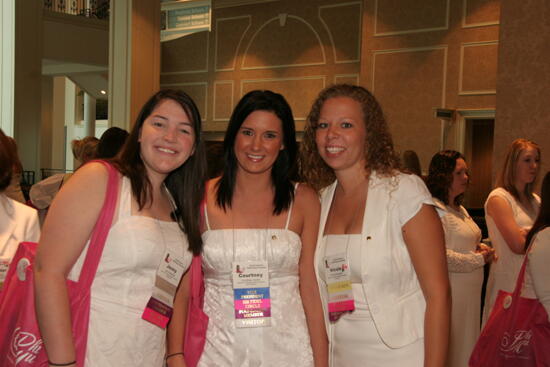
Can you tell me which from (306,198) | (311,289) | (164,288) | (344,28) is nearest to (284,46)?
(344,28)

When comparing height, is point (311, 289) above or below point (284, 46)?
below

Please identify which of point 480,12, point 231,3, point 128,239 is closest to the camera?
point 128,239

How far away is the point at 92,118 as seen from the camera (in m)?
19.7

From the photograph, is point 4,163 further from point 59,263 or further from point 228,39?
point 228,39

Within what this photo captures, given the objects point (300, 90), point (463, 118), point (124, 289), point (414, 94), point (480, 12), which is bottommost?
point (124, 289)

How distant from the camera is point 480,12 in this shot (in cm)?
942

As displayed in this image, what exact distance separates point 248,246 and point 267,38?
10.8m

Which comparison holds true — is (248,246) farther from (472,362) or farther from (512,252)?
(512,252)

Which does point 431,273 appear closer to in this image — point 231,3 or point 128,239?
point 128,239

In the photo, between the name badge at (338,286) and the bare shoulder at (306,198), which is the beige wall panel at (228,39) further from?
the name badge at (338,286)

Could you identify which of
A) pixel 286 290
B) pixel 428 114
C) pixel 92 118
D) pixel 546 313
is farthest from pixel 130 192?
pixel 92 118

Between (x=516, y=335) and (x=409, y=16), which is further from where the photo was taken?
(x=409, y=16)

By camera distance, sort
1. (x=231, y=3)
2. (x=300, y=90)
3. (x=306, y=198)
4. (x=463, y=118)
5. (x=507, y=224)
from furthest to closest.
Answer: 1. (x=231, y=3)
2. (x=300, y=90)
3. (x=463, y=118)
4. (x=507, y=224)
5. (x=306, y=198)

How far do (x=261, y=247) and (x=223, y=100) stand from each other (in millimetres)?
11271
